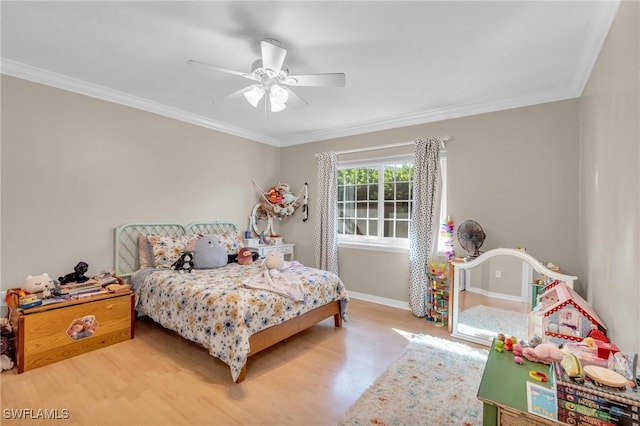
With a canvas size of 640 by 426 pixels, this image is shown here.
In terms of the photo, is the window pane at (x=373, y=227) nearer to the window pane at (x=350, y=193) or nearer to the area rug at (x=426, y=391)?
the window pane at (x=350, y=193)

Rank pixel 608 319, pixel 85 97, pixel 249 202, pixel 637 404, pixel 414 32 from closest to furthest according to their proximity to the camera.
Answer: pixel 637 404 < pixel 608 319 < pixel 414 32 < pixel 85 97 < pixel 249 202

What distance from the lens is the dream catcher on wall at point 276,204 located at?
15.2 feet

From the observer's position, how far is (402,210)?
13.1ft

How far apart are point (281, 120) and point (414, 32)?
91.6 inches

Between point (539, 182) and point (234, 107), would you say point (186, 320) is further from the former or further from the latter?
point (539, 182)

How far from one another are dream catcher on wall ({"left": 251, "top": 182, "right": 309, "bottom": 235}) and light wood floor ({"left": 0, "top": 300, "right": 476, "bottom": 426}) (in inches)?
86.0

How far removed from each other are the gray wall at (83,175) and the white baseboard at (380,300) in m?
2.41

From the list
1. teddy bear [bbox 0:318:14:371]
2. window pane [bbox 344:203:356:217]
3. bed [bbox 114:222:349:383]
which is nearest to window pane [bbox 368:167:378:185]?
window pane [bbox 344:203:356:217]

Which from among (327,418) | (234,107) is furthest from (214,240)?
(327,418)

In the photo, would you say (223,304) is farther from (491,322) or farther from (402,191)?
(402,191)

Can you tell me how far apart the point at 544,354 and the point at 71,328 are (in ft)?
11.5

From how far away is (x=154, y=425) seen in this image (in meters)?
1.71

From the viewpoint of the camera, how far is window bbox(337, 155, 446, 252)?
3951mm

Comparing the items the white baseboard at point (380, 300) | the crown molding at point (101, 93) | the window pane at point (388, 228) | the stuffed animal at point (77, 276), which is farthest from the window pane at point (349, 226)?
the stuffed animal at point (77, 276)
